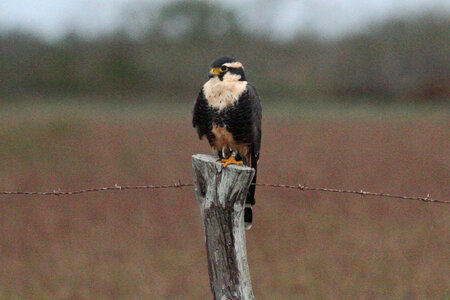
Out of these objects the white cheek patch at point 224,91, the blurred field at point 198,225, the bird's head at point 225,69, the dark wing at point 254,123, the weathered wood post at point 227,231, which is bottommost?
the blurred field at point 198,225

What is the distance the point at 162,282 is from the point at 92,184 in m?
6.17

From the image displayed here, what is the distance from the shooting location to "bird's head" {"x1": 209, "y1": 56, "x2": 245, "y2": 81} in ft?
13.5

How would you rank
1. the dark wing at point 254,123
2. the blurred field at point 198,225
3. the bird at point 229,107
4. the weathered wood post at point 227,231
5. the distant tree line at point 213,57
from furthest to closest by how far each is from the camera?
the distant tree line at point 213,57 < the blurred field at point 198,225 < the bird at point 229,107 < the dark wing at point 254,123 < the weathered wood post at point 227,231

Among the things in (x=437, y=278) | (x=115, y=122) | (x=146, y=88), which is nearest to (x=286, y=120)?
(x=115, y=122)

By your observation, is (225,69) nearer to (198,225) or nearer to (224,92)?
(224,92)

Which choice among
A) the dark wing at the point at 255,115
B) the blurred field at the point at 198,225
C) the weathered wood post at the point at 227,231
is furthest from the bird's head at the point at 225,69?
the blurred field at the point at 198,225

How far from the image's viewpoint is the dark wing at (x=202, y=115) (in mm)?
4242

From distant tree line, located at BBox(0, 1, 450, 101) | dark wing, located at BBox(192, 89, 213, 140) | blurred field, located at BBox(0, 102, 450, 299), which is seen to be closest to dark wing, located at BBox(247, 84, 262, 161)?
dark wing, located at BBox(192, 89, 213, 140)

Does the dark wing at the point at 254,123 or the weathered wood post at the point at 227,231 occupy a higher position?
the dark wing at the point at 254,123

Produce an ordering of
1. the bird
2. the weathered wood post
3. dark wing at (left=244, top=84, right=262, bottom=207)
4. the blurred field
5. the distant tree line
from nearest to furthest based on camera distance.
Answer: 1. the weathered wood post
2. dark wing at (left=244, top=84, right=262, bottom=207)
3. the bird
4. the blurred field
5. the distant tree line

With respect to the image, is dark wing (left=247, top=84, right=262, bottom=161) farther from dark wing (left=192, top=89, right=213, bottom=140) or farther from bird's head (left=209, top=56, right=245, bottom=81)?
dark wing (left=192, top=89, right=213, bottom=140)

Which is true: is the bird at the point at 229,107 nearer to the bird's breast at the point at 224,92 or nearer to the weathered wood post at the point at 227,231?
the bird's breast at the point at 224,92

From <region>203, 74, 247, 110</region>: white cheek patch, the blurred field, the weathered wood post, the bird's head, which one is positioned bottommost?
the blurred field

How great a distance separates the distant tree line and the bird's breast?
3310cm
